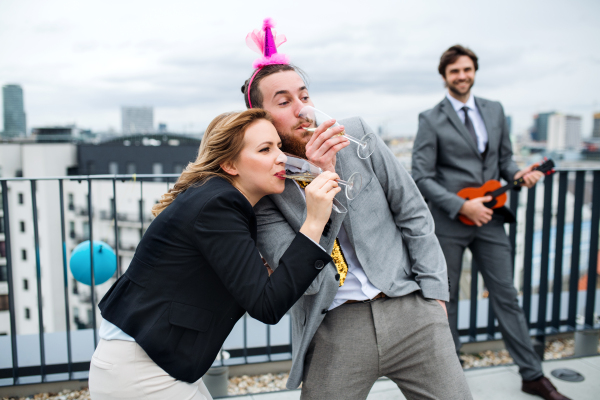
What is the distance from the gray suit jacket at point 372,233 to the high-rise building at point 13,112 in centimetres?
7397

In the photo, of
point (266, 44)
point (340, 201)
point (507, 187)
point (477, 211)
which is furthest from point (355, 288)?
point (507, 187)

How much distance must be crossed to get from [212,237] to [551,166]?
109 inches

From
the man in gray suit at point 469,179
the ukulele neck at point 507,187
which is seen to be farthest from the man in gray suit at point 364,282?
the ukulele neck at point 507,187

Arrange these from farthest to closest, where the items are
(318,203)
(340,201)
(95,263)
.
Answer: (95,263) < (340,201) < (318,203)

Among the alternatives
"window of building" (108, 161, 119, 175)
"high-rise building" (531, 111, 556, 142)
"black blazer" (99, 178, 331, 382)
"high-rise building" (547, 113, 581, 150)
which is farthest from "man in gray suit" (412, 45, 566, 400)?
"high-rise building" (547, 113, 581, 150)

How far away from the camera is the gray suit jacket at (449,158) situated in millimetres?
3031

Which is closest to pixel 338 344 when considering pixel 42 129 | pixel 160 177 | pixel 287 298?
pixel 287 298

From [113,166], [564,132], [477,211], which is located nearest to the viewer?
[477,211]

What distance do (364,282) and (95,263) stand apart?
249 centimetres

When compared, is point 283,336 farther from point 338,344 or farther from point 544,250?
point 544,250

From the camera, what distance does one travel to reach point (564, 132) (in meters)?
80.9

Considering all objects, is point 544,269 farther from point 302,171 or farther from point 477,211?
point 302,171

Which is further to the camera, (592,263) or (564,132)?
(564,132)

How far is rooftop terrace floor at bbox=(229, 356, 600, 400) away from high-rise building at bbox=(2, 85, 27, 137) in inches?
2885
